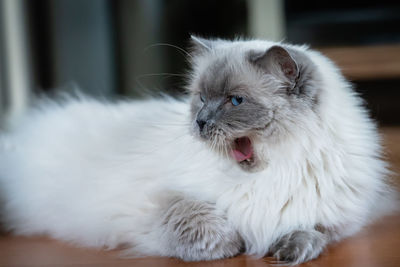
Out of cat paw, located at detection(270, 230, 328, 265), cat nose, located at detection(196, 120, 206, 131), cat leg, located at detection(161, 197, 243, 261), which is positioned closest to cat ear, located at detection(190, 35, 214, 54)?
cat nose, located at detection(196, 120, 206, 131)

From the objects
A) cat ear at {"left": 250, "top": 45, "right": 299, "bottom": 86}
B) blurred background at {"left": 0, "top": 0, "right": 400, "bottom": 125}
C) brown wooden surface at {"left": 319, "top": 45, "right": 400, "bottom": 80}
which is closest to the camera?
cat ear at {"left": 250, "top": 45, "right": 299, "bottom": 86}

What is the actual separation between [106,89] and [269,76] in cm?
226

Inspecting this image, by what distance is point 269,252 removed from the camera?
1155 mm

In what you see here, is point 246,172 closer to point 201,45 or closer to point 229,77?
point 229,77

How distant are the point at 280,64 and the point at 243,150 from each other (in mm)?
206

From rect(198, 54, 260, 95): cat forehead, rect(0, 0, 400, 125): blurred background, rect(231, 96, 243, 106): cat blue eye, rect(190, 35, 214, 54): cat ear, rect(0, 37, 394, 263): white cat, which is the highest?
rect(0, 0, 400, 125): blurred background

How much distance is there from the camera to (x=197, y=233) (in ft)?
3.67

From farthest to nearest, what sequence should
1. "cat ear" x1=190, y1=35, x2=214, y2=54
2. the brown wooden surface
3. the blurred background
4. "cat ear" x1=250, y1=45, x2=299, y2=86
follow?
the blurred background
the brown wooden surface
"cat ear" x1=190, y1=35, x2=214, y2=54
"cat ear" x1=250, y1=45, x2=299, y2=86

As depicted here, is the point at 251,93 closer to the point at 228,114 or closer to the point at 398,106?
the point at 228,114

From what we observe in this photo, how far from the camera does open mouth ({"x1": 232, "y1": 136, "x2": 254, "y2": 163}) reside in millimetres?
1137

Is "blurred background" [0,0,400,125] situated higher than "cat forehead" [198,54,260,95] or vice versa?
"blurred background" [0,0,400,125]

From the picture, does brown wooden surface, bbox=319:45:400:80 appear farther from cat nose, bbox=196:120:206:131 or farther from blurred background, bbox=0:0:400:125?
cat nose, bbox=196:120:206:131

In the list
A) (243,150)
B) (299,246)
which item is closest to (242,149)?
(243,150)

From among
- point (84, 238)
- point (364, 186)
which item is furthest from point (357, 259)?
point (84, 238)
